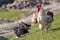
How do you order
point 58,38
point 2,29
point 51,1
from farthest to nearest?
point 51,1 < point 2,29 < point 58,38

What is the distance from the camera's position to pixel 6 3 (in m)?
44.7

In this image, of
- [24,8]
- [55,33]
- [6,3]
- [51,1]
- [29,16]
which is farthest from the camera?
[6,3]

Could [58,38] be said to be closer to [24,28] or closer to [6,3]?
[24,28]

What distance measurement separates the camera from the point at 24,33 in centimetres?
1984

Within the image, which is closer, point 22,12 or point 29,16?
point 29,16

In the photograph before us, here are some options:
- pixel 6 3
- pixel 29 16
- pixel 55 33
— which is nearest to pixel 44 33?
pixel 55 33

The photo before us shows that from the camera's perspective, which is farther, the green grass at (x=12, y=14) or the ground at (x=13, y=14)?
the green grass at (x=12, y=14)

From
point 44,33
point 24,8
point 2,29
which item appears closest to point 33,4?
point 24,8

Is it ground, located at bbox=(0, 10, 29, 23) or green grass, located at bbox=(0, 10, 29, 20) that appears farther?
green grass, located at bbox=(0, 10, 29, 20)

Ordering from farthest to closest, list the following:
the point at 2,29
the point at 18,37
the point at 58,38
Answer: the point at 2,29 < the point at 18,37 < the point at 58,38

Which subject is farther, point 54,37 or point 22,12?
point 22,12

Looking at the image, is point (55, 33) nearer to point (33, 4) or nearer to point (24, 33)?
point (24, 33)

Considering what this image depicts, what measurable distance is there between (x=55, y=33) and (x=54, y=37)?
873 mm

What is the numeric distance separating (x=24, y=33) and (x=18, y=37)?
100 centimetres
